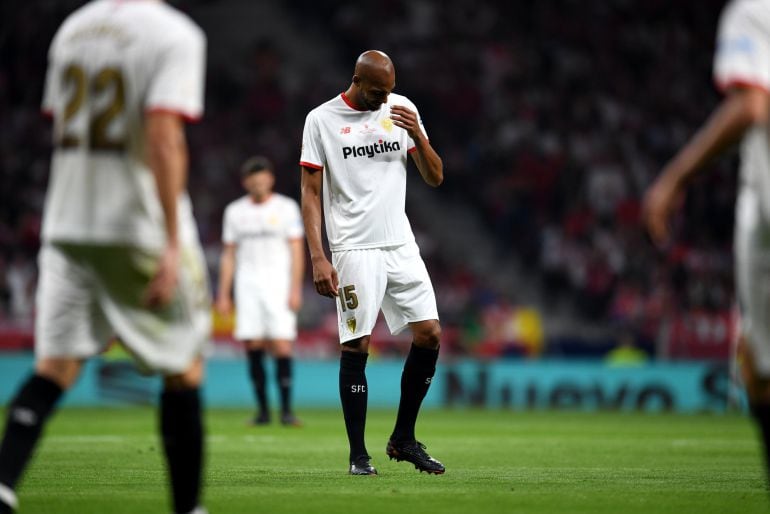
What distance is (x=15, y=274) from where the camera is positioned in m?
19.7

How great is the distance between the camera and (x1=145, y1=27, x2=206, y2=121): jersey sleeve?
457cm

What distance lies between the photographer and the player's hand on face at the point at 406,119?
7598mm

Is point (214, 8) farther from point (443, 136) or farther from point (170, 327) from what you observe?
point (170, 327)

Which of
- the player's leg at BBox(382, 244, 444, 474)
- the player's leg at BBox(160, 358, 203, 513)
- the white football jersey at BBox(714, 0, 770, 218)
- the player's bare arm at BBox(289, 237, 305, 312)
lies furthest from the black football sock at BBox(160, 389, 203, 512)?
the player's bare arm at BBox(289, 237, 305, 312)

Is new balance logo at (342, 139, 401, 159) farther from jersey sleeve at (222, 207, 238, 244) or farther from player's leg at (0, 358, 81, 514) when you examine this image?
jersey sleeve at (222, 207, 238, 244)

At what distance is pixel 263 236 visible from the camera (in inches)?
545

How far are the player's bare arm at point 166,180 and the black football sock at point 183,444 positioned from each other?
45 centimetres

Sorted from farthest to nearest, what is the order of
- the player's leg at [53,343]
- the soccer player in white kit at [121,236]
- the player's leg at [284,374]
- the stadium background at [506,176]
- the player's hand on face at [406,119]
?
the stadium background at [506,176] → the player's leg at [284,374] → the player's hand on face at [406,119] → the player's leg at [53,343] → the soccer player in white kit at [121,236]

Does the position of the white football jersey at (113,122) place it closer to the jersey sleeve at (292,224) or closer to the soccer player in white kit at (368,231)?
the soccer player in white kit at (368,231)

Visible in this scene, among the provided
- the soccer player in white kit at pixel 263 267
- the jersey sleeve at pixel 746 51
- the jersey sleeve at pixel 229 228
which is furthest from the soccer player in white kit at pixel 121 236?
the jersey sleeve at pixel 229 228

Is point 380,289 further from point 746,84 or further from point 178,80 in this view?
point 746,84

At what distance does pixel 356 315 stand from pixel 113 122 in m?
3.29

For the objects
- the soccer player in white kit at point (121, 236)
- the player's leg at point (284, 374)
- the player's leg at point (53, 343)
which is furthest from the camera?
the player's leg at point (284, 374)

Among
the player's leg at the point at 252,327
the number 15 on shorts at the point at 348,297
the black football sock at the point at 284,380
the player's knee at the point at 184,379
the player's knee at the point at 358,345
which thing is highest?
the number 15 on shorts at the point at 348,297
